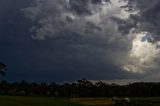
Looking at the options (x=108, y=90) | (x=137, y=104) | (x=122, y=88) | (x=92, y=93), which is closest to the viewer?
(x=137, y=104)

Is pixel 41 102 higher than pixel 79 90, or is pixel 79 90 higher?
pixel 79 90

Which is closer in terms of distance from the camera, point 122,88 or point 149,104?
point 149,104

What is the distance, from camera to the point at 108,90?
608 ft

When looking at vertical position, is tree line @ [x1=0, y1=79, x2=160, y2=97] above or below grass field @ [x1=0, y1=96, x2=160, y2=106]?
above

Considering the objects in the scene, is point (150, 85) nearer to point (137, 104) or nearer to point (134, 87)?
point (134, 87)

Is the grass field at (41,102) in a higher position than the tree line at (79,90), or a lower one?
lower

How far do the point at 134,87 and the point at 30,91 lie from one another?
167ft

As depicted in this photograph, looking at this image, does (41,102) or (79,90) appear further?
(79,90)

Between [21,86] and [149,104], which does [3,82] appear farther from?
[149,104]

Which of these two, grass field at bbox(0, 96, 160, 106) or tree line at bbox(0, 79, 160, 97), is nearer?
grass field at bbox(0, 96, 160, 106)

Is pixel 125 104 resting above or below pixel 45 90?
below

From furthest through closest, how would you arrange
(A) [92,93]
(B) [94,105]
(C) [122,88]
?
(C) [122,88] → (A) [92,93] → (B) [94,105]

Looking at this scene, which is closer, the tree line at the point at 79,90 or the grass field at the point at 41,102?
the grass field at the point at 41,102

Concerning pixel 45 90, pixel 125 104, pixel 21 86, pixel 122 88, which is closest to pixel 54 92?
pixel 45 90
